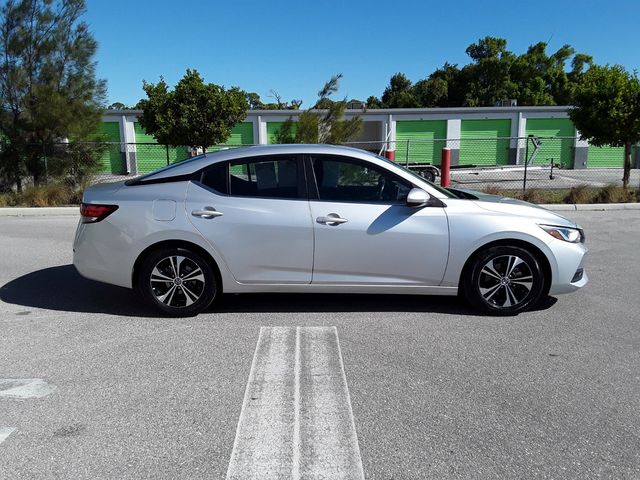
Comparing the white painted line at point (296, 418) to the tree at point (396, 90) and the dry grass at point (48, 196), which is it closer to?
the dry grass at point (48, 196)

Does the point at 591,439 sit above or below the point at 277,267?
below

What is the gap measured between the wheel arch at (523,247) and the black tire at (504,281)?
0.09ft

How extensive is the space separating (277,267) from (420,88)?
66.1 m

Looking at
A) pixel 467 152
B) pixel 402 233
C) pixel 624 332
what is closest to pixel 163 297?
pixel 402 233

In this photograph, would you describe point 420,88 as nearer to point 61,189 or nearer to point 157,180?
point 61,189

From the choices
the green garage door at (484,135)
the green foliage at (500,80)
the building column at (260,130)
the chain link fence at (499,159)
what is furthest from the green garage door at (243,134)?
the green foliage at (500,80)

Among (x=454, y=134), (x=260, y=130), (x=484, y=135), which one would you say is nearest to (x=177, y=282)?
(x=260, y=130)

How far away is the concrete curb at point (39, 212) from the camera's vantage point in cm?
1261

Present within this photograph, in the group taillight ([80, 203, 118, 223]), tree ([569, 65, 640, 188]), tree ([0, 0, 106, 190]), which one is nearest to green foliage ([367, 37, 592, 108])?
tree ([569, 65, 640, 188])

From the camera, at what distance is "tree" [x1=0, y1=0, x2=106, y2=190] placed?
1413cm

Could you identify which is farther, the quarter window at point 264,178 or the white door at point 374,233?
the quarter window at point 264,178

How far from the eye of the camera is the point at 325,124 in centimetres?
1600

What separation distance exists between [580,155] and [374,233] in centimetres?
3242

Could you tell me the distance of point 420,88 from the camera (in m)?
66.8
